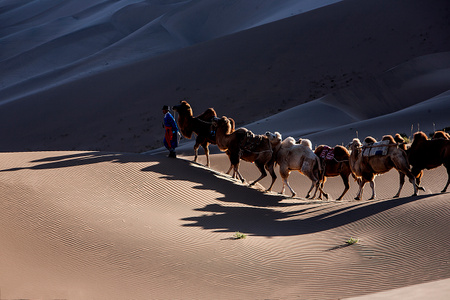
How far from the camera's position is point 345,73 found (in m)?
38.2

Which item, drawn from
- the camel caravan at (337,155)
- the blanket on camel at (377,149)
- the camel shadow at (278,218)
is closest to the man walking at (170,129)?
the camel caravan at (337,155)

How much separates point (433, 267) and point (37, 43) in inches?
3176

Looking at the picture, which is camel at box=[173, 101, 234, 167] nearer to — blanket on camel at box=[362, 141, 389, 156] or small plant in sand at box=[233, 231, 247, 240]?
blanket on camel at box=[362, 141, 389, 156]

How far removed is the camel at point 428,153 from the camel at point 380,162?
13.5 inches

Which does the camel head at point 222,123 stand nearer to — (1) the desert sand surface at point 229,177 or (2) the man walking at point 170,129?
(2) the man walking at point 170,129

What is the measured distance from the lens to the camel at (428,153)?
13.1 metres

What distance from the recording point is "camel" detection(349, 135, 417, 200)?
1326 cm

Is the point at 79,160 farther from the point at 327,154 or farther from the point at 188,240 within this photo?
the point at 327,154

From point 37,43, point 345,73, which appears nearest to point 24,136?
point 345,73

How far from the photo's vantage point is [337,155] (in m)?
15.2

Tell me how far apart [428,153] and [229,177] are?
5.20m

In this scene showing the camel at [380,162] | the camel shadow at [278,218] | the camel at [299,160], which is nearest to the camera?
the camel shadow at [278,218]

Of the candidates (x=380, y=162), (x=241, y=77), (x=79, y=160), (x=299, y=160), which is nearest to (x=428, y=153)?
(x=380, y=162)

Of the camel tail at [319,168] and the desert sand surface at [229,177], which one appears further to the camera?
the camel tail at [319,168]
